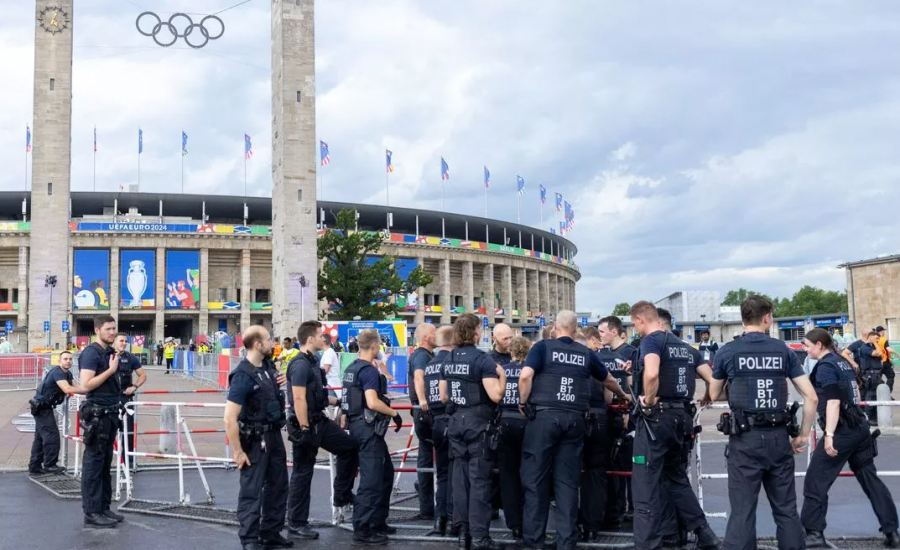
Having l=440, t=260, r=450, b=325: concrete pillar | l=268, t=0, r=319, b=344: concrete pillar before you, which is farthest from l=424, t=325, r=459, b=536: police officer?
l=440, t=260, r=450, b=325: concrete pillar

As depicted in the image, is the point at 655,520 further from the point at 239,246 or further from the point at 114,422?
the point at 239,246

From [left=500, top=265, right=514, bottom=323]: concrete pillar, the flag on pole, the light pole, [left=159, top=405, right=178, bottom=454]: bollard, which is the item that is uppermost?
the flag on pole

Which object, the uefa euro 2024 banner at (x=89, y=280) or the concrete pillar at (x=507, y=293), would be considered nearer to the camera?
the uefa euro 2024 banner at (x=89, y=280)

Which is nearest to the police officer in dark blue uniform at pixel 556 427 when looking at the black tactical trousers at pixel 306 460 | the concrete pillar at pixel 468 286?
the black tactical trousers at pixel 306 460

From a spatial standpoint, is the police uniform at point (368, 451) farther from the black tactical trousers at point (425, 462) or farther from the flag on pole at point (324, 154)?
the flag on pole at point (324, 154)

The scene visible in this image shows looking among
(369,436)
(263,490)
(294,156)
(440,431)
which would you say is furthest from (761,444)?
(294,156)

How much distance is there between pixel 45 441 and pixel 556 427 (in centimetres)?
843

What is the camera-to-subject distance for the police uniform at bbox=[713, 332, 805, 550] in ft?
20.5

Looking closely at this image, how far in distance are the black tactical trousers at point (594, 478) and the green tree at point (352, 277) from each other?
42619 mm

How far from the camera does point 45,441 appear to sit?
12000mm

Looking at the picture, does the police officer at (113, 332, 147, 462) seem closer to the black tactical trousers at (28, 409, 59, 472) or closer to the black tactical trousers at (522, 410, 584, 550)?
the black tactical trousers at (28, 409, 59, 472)

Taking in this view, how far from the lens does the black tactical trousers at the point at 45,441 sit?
11984mm

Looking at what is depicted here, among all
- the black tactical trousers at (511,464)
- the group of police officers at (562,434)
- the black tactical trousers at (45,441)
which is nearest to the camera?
the group of police officers at (562,434)

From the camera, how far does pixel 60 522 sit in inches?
347
